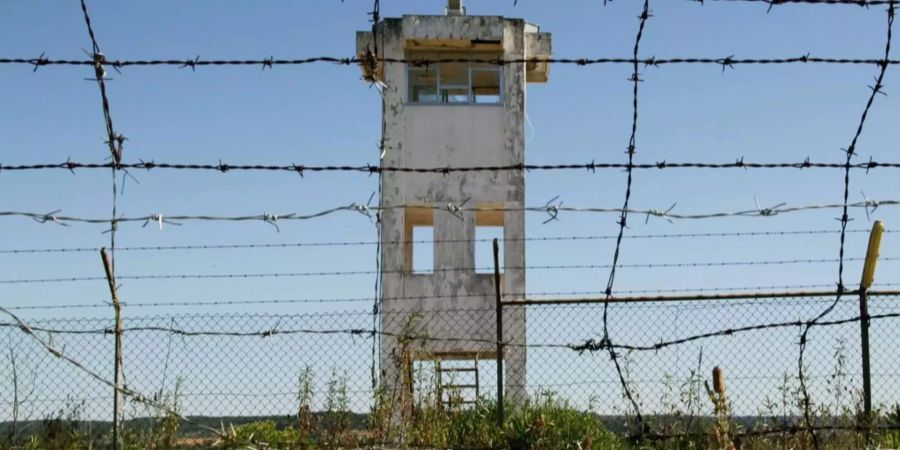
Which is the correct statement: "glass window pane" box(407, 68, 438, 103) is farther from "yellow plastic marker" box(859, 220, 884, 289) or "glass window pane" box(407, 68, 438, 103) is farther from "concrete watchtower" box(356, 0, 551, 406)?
"yellow plastic marker" box(859, 220, 884, 289)

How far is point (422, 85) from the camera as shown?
838 inches

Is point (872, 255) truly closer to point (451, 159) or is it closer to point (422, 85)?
point (451, 159)

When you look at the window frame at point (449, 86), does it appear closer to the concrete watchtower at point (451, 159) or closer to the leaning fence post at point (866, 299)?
the concrete watchtower at point (451, 159)

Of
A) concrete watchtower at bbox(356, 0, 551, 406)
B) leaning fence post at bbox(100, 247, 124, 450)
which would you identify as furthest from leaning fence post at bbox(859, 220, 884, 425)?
concrete watchtower at bbox(356, 0, 551, 406)

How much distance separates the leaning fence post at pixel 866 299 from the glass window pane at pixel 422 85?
12.0 metres

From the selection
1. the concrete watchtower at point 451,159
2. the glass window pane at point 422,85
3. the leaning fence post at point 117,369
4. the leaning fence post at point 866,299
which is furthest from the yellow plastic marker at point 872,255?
the glass window pane at point 422,85

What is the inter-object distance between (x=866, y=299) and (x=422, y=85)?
1276 centimetres

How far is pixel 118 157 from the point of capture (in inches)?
248

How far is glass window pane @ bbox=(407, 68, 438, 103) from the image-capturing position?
68.6 ft

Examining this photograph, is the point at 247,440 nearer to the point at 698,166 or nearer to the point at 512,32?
the point at 698,166

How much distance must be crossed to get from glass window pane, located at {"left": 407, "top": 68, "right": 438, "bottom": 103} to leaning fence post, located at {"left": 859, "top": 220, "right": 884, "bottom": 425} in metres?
12.0

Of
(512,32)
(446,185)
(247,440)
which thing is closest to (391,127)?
(446,185)

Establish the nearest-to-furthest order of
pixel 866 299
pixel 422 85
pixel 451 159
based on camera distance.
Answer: pixel 866 299 < pixel 451 159 < pixel 422 85

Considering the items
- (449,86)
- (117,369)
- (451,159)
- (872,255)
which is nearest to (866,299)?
(872,255)
